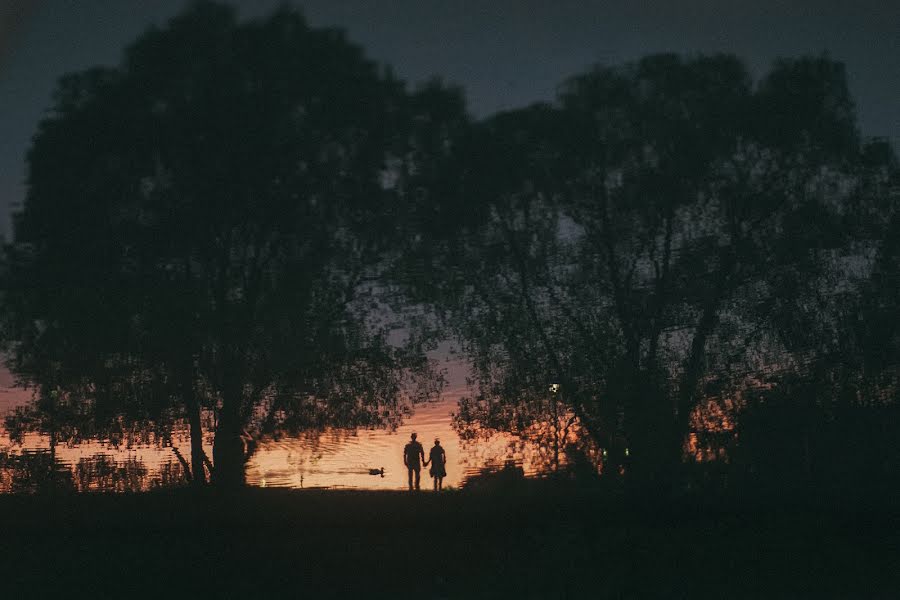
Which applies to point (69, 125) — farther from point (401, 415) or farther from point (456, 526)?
point (456, 526)

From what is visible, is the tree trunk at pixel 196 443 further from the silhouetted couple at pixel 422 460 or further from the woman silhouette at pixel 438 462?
the woman silhouette at pixel 438 462

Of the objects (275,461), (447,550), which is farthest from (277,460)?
(447,550)

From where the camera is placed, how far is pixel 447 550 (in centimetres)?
1182

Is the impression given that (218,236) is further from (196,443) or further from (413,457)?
(413,457)

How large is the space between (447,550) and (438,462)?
950 centimetres

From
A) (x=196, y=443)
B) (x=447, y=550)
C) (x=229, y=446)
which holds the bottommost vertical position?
(x=447, y=550)

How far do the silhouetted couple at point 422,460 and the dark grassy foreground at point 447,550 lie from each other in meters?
6.46

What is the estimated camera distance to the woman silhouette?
69.5 feet

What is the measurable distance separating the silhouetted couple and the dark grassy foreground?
21.2 feet

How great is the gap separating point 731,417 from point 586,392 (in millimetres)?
3258

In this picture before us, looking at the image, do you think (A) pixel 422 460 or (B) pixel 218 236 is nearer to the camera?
(B) pixel 218 236

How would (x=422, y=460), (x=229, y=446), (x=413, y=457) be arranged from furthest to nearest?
(x=422, y=460) → (x=413, y=457) → (x=229, y=446)

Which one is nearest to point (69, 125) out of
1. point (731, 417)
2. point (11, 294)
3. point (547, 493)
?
point (11, 294)

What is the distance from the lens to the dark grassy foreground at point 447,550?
10750 millimetres
